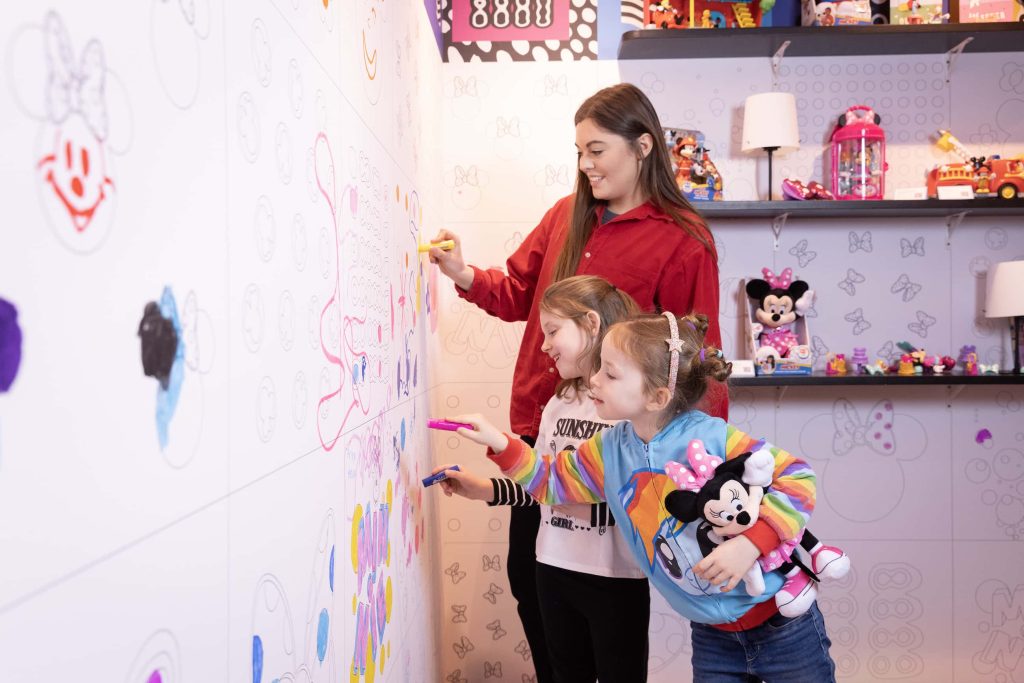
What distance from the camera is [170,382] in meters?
0.54

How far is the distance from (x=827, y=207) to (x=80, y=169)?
2089 mm

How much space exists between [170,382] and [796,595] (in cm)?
104

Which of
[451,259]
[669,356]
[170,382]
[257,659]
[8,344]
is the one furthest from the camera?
[451,259]

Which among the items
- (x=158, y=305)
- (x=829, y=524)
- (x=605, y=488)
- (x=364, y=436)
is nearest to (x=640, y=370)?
(x=605, y=488)

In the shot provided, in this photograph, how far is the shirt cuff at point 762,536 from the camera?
122 cm

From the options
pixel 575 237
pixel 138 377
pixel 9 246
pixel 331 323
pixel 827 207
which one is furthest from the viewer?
pixel 827 207

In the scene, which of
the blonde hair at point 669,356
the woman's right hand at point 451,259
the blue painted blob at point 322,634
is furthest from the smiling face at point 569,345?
the blue painted blob at point 322,634

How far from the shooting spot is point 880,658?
2.43 m

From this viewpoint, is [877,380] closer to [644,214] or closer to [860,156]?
[860,156]

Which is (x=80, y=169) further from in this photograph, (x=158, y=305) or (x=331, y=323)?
(x=331, y=323)

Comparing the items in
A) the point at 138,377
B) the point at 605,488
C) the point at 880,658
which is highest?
the point at 138,377

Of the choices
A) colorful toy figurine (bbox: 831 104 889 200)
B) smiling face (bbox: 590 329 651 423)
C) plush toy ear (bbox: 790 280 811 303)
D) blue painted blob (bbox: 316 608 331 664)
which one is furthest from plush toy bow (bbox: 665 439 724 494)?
colorful toy figurine (bbox: 831 104 889 200)

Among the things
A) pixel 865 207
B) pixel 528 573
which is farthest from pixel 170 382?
pixel 865 207

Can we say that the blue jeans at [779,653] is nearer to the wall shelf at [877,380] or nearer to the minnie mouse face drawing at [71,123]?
the wall shelf at [877,380]
